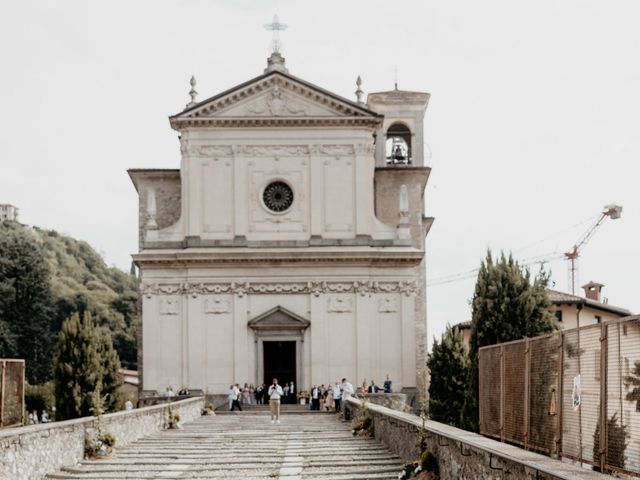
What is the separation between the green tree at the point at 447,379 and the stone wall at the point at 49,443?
20575 mm

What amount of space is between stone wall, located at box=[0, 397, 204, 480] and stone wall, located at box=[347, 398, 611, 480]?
189 inches

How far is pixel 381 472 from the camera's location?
15961mm

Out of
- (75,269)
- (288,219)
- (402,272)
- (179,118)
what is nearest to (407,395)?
(402,272)

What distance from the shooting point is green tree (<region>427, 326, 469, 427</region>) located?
41219mm

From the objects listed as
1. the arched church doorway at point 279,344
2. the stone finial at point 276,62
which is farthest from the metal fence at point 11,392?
the stone finial at point 276,62

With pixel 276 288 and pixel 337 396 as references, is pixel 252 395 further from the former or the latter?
pixel 337 396

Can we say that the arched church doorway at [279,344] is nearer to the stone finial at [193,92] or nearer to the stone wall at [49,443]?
the stone finial at [193,92]

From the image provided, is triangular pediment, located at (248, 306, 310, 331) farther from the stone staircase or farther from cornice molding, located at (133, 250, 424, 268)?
the stone staircase

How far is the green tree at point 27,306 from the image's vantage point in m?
67.6

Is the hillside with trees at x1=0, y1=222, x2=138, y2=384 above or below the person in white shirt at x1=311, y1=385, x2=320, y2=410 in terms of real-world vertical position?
above

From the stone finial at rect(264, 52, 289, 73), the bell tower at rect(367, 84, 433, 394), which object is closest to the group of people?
the bell tower at rect(367, 84, 433, 394)

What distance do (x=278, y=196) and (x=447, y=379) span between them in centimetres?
910

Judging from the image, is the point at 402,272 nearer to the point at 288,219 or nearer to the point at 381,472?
the point at 288,219

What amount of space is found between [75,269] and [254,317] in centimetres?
7108
